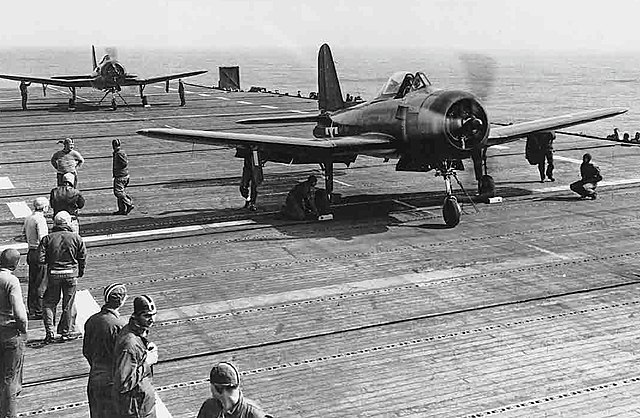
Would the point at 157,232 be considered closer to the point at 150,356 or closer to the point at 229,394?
the point at 150,356

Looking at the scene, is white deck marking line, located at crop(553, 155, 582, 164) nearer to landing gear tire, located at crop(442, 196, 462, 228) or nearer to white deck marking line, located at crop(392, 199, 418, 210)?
white deck marking line, located at crop(392, 199, 418, 210)

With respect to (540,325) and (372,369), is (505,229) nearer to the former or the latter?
Result: (540,325)

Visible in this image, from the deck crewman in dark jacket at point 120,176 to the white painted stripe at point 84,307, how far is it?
19.3 ft

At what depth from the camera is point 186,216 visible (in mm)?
17812

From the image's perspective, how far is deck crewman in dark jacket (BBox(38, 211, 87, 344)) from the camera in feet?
30.9

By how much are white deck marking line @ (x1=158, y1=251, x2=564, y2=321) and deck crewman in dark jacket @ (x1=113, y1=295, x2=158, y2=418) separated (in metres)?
4.88

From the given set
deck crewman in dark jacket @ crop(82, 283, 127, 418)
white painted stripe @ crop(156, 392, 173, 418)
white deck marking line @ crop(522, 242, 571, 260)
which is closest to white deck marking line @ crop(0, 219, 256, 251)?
white deck marking line @ crop(522, 242, 571, 260)

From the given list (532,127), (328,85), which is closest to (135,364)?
(532,127)

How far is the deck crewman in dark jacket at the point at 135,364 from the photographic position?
583 centimetres

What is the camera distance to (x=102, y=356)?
20.7 feet

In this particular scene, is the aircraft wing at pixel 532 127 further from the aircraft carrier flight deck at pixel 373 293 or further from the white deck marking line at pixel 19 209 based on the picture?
the white deck marking line at pixel 19 209

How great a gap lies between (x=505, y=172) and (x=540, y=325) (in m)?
13.7

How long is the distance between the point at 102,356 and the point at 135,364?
59 cm

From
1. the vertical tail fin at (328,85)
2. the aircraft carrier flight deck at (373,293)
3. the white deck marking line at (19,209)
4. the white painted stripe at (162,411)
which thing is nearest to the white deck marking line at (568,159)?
the aircraft carrier flight deck at (373,293)
